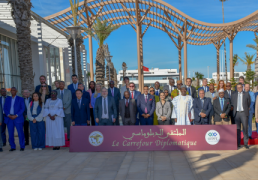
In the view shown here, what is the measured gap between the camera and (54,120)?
26.5 ft

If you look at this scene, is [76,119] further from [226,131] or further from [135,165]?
[226,131]

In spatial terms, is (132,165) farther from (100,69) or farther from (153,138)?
(100,69)

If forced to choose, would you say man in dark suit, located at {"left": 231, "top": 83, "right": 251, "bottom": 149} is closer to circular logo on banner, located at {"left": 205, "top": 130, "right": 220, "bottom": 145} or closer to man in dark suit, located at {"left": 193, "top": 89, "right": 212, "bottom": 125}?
man in dark suit, located at {"left": 193, "top": 89, "right": 212, "bottom": 125}

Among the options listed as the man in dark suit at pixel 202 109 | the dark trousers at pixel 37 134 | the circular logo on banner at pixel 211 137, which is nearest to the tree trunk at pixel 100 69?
the dark trousers at pixel 37 134

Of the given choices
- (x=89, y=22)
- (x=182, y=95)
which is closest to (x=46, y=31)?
(x=89, y=22)

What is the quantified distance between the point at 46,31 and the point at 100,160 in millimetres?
17672

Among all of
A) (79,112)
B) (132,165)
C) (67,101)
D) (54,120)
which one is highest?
(67,101)

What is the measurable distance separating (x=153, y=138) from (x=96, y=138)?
167 cm

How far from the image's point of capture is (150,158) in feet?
22.0

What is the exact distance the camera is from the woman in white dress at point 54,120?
8062 millimetres

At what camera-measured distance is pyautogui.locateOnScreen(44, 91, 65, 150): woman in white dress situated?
806cm

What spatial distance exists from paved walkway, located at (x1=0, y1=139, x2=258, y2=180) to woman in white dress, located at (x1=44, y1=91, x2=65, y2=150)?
1.50 ft

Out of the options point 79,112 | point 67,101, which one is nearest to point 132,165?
point 79,112

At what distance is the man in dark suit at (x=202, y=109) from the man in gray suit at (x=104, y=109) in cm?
260
